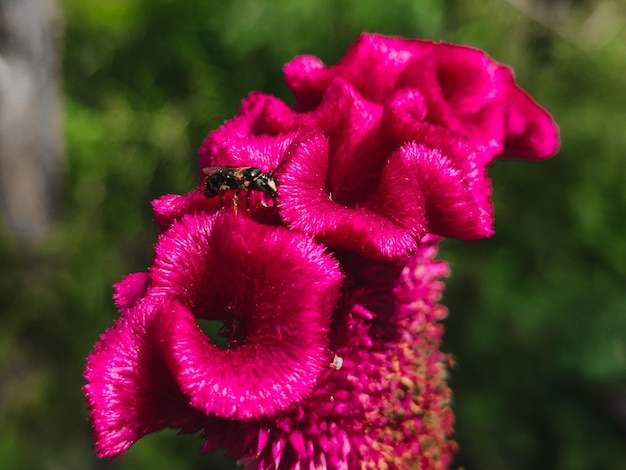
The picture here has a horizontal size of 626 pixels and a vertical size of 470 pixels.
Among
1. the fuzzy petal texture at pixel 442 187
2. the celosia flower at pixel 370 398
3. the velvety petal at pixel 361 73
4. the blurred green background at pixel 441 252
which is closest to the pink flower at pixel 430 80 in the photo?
the velvety petal at pixel 361 73

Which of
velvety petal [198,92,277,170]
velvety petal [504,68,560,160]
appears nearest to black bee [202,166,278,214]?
velvety petal [198,92,277,170]

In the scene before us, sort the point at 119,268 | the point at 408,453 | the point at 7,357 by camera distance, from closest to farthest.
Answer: the point at 408,453, the point at 119,268, the point at 7,357

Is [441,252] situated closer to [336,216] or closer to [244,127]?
[244,127]

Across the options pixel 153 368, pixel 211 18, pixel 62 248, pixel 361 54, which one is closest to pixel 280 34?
pixel 211 18

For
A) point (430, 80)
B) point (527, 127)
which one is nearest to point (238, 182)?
point (430, 80)

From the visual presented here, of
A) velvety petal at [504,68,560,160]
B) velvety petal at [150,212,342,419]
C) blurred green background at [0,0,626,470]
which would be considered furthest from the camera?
blurred green background at [0,0,626,470]

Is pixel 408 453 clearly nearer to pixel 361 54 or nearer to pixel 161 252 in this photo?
pixel 161 252

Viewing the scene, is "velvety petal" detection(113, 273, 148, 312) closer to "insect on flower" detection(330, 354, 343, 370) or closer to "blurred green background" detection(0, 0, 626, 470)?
"insect on flower" detection(330, 354, 343, 370)

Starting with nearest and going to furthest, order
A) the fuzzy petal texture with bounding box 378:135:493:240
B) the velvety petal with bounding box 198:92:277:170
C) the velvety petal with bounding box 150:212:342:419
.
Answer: the velvety petal with bounding box 150:212:342:419
the fuzzy petal texture with bounding box 378:135:493:240
the velvety petal with bounding box 198:92:277:170

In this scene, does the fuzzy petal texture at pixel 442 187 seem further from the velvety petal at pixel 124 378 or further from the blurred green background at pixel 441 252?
the blurred green background at pixel 441 252
